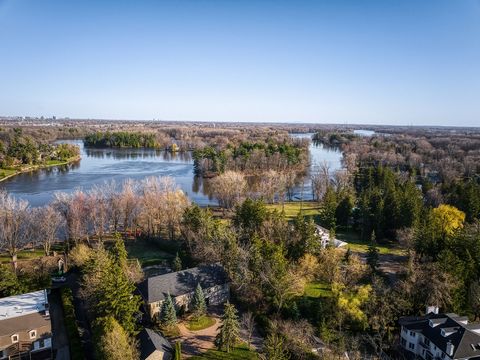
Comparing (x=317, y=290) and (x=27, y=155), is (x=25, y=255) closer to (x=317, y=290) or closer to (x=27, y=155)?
(x=317, y=290)

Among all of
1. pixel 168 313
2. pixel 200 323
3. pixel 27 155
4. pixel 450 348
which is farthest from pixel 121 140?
pixel 450 348

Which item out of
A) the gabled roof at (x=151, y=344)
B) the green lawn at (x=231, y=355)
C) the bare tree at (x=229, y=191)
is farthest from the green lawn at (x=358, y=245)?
the gabled roof at (x=151, y=344)

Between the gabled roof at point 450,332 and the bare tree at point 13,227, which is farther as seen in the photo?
the bare tree at point 13,227

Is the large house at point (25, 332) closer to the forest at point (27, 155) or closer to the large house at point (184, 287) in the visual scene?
the large house at point (184, 287)

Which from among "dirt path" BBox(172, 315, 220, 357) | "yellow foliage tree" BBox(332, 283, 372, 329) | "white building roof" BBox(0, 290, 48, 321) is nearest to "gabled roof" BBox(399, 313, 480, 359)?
"yellow foliage tree" BBox(332, 283, 372, 329)

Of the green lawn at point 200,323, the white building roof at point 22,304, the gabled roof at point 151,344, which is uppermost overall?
the white building roof at point 22,304

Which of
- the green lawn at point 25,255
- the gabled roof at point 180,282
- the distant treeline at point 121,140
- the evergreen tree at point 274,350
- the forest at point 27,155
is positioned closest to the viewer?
the evergreen tree at point 274,350

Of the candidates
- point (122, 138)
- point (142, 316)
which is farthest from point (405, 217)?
point (122, 138)
